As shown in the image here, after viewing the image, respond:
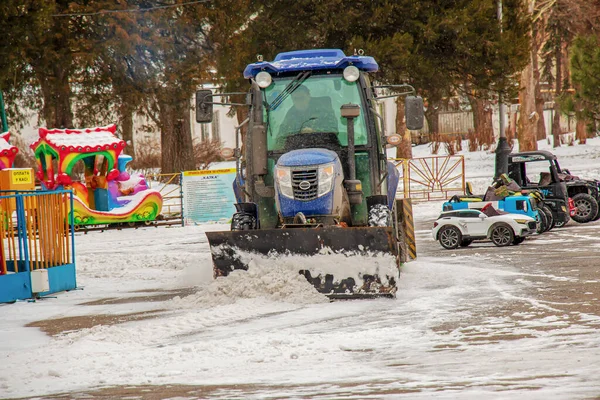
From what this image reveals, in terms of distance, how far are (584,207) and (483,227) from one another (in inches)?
205

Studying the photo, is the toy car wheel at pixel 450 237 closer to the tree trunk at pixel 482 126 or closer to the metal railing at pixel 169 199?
the metal railing at pixel 169 199

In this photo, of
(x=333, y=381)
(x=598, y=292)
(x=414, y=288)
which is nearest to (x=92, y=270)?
(x=414, y=288)

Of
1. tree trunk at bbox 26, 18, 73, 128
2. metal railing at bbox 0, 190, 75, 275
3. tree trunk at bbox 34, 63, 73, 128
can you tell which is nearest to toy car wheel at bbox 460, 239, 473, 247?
metal railing at bbox 0, 190, 75, 275

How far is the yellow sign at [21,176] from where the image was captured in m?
20.1

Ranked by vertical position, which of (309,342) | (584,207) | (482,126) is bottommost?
(309,342)

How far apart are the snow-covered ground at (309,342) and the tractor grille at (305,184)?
0.90 metres

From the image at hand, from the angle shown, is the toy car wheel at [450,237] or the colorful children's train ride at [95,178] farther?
the colorful children's train ride at [95,178]

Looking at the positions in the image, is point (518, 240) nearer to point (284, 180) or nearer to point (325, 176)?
point (325, 176)

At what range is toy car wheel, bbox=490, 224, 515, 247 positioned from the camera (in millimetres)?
16734

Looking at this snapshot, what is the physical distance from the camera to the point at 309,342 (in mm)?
8172

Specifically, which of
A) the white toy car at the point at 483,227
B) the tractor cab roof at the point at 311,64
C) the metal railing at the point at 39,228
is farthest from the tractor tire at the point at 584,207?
the metal railing at the point at 39,228

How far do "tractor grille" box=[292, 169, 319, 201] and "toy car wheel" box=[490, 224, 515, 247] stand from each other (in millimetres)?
6870

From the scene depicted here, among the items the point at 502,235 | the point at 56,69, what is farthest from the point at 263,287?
the point at 56,69

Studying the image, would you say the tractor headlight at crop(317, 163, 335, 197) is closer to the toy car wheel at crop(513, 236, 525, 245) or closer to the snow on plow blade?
the snow on plow blade
